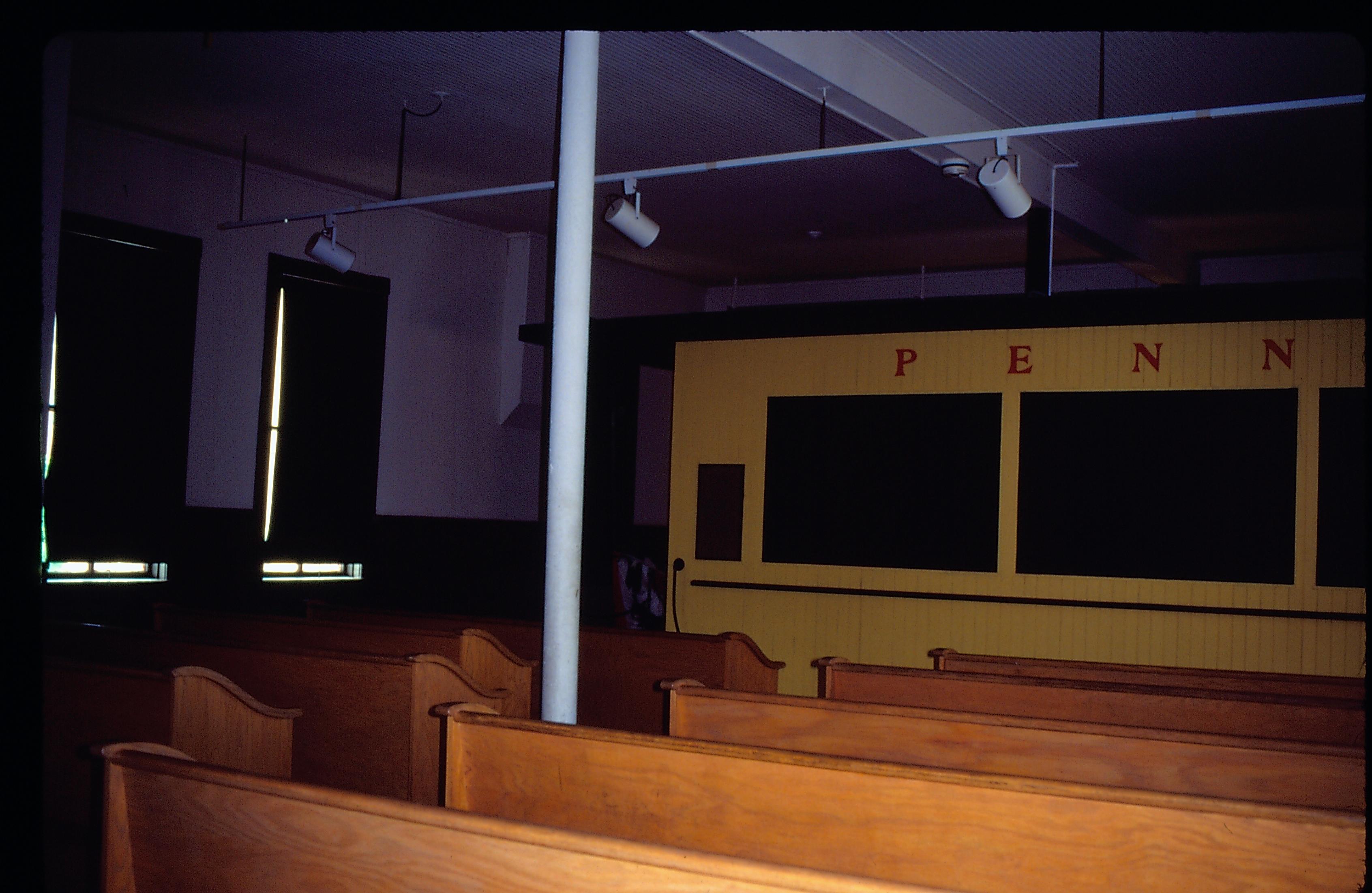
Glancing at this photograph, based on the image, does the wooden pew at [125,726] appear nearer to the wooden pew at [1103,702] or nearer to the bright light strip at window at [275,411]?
the wooden pew at [1103,702]

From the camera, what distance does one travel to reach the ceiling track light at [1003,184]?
4.79m

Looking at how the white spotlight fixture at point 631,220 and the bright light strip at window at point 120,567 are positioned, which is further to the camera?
the bright light strip at window at point 120,567

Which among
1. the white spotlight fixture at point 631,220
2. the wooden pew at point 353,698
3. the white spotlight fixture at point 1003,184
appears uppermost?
the white spotlight fixture at point 1003,184

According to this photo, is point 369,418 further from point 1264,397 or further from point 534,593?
point 1264,397

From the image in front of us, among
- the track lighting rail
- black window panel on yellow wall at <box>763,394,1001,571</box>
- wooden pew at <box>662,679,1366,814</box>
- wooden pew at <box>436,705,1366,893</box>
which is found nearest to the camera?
wooden pew at <box>436,705,1366,893</box>

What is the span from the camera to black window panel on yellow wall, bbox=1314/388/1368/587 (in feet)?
19.6

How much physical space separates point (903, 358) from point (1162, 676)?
3.45 m

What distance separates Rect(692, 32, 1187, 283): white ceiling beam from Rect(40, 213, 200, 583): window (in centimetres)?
361

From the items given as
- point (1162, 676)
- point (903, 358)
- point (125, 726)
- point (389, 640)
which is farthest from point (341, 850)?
point (903, 358)


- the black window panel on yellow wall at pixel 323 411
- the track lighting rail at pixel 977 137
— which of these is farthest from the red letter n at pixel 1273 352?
the black window panel on yellow wall at pixel 323 411

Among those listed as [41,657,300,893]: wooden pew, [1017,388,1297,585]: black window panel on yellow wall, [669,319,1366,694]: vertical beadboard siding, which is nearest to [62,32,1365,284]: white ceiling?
[669,319,1366,694]: vertical beadboard siding

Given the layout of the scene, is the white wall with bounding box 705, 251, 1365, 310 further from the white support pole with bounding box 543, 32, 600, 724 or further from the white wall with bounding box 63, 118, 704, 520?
the white support pole with bounding box 543, 32, 600, 724

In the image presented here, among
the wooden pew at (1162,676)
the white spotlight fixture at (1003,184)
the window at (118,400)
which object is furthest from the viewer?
the window at (118,400)

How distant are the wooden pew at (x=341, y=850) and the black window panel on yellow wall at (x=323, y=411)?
5221 mm
